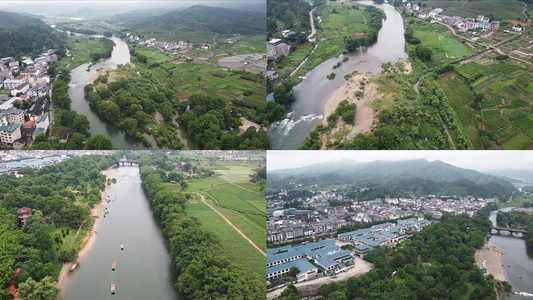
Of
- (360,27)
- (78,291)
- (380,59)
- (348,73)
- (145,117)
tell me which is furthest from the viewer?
(360,27)

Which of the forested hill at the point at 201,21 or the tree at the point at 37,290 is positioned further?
the forested hill at the point at 201,21

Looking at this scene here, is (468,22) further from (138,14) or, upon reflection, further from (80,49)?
(138,14)

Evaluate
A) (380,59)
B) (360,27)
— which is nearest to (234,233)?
(380,59)

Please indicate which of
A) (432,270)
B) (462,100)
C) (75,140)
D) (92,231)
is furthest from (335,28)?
(92,231)

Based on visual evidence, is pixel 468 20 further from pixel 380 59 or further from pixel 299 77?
pixel 299 77

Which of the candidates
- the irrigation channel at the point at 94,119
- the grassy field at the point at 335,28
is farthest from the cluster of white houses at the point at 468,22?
the irrigation channel at the point at 94,119

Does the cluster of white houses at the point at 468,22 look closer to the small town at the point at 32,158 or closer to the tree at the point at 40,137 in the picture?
the small town at the point at 32,158
